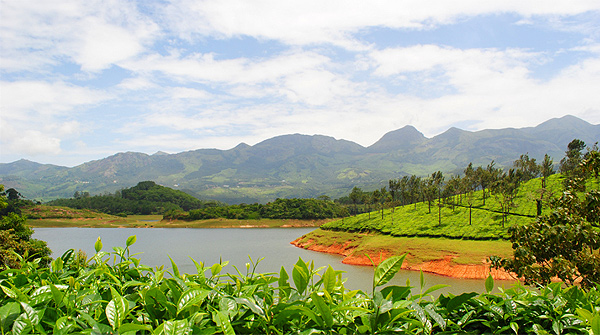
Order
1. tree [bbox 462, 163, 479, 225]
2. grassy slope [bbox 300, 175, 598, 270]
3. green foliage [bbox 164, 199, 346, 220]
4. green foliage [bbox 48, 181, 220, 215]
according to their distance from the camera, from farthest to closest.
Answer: green foliage [bbox 48, 181, 220, 215] < green foliage [bbox 164, 199, 346, 220] < tree [bbox 462, 163, 479, 225] < grassy slope [bbox 300, 175, 598, 270]

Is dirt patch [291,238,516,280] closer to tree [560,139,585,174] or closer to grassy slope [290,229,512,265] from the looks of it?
grassy slope [290,229,512,265]

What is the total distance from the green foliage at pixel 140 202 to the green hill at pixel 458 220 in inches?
2878

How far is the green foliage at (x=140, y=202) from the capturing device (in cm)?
11075

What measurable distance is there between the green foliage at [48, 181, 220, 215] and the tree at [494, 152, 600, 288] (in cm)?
10493

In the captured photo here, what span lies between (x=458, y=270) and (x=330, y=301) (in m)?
28.7

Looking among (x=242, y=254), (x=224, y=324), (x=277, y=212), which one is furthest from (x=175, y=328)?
(x=277, y=212)

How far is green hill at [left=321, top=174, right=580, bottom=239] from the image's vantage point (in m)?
34.9

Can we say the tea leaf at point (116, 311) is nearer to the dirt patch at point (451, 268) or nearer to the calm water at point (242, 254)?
the dirt patch at point (451, 268)

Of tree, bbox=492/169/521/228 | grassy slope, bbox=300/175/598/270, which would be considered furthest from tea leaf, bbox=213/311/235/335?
tree, bbox=492/169/521/228

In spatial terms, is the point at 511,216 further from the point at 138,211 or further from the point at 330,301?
the point at 138,211

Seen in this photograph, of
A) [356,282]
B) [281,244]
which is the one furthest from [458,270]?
[281,244]

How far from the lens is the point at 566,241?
4.95 meters

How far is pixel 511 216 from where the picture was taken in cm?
3709

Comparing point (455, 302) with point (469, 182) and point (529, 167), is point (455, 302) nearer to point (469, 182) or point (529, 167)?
point (469, 182)
